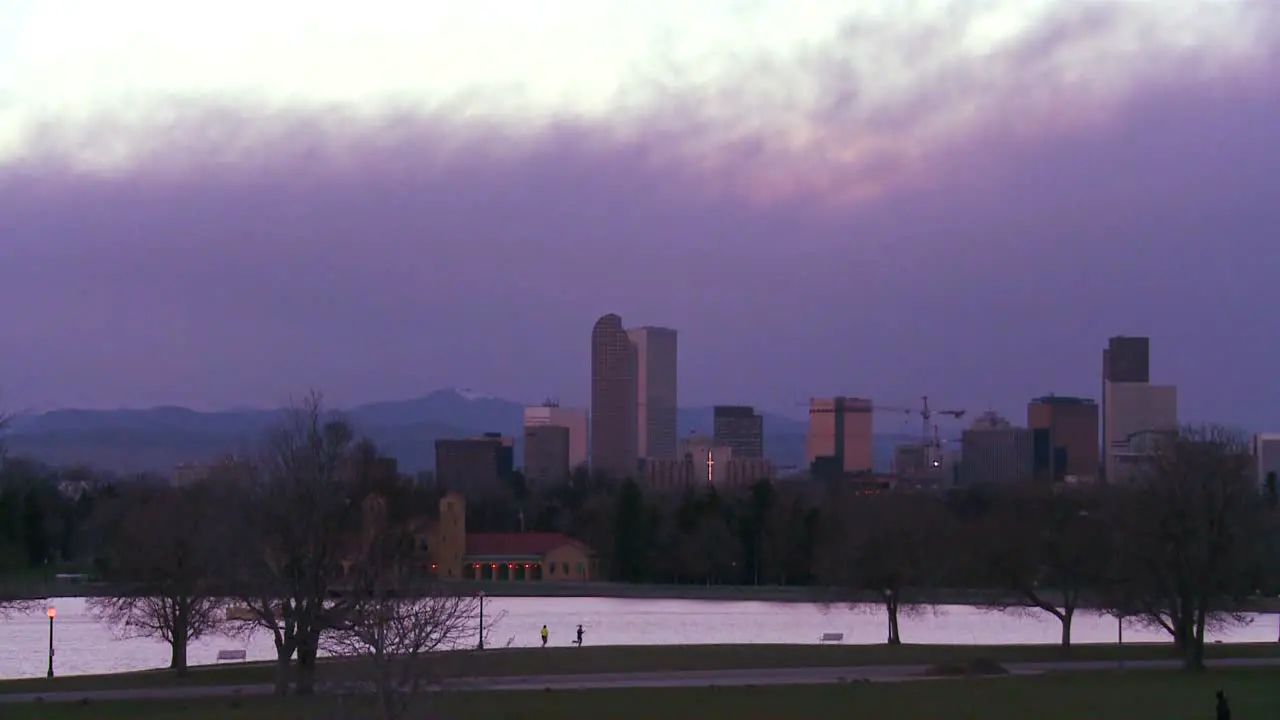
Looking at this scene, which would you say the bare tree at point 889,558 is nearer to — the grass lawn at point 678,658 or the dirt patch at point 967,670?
the grass lawn at point 678,658

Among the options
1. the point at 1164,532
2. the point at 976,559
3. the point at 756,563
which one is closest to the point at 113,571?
the point at 1164,532

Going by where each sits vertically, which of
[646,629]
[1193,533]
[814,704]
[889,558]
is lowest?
[646,629]

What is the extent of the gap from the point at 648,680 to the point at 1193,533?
52.8 ft

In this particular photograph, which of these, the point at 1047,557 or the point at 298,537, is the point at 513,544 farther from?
the point at 298,537

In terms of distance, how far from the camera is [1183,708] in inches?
1264

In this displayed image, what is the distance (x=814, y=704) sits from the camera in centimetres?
3278

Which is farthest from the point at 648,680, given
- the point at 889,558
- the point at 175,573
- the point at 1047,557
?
the point at 1047,557

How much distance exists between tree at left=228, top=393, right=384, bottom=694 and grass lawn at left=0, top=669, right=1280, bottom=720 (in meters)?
2.21

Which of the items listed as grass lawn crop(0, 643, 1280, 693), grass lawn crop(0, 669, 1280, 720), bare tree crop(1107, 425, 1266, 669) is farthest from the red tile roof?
grass lawn crop(0, 669, 1280, 720)

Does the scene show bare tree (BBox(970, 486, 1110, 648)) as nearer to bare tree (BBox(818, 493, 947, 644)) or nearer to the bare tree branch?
bare tree (BBox(818, 493, 947, 644))

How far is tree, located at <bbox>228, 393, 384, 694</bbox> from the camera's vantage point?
37.1m

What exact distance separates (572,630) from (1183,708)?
1596 inches

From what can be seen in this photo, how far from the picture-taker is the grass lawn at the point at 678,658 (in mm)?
40719

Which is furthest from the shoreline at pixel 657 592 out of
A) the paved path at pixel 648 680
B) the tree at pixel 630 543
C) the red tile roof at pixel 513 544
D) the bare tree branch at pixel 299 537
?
the bare tree branch at pixel 299 537
